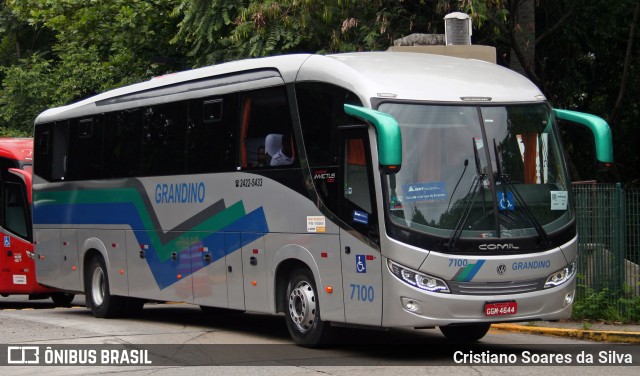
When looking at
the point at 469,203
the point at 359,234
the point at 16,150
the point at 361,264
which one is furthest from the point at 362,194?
the point at 16,150

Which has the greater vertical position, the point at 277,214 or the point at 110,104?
the point at 110,104

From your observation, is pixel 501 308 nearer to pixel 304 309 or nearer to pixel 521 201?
pixel 521 201

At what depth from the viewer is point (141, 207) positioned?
57.0ft

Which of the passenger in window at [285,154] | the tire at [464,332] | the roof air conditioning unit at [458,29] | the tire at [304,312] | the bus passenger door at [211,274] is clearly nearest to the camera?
the tire at [304,312]

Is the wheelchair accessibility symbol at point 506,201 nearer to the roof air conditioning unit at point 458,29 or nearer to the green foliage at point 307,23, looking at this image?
the roof air conditioning unit at point 458,29

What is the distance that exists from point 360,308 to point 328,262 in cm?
82

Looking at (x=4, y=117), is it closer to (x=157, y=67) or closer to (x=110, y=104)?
A: (x=157, y=67)

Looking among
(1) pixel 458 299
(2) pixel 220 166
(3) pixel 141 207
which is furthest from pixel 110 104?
(1) pixel 458 299

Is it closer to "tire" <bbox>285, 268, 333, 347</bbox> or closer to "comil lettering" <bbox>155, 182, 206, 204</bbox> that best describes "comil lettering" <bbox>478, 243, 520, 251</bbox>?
"tire" <bbox>285, 268, 333, 347</bbox>

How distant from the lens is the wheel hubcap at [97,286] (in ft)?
62.5

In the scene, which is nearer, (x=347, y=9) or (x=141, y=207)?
(x=141, y=207)

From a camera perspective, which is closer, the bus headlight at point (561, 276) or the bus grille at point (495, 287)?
the bus grille at point (495, 287)

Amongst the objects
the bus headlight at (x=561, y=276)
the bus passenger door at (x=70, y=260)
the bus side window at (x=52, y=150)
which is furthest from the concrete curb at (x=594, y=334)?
the bus side window at (x=52, y=150)

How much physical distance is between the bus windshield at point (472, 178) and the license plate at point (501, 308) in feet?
2.38
